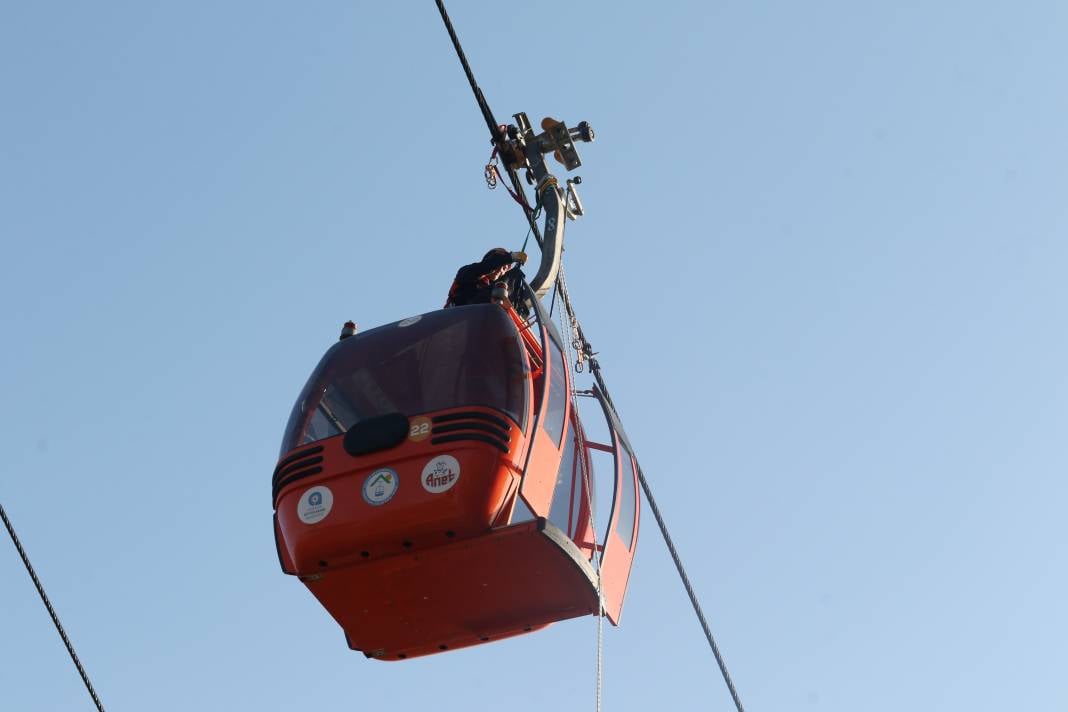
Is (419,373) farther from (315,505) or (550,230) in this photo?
(550,230)

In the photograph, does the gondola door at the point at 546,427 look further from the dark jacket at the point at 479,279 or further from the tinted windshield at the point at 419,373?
the dark jacket at the point at 479,279

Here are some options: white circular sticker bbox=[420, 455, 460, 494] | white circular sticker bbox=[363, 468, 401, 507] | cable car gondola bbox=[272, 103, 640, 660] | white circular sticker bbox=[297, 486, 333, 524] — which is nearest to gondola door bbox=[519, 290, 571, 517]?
cable car gondola bbox=[272, 103, 640, 660]

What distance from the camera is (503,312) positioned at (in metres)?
11.5

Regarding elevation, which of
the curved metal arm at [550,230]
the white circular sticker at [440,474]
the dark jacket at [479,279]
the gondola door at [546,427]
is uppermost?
the curved metal arm at [550,230]

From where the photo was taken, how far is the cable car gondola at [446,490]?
10.5 m

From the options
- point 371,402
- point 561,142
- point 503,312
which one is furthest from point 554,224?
point 371,402

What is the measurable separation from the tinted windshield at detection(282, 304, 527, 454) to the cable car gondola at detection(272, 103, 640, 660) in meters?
0.01

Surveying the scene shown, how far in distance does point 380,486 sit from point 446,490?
0.42 metres

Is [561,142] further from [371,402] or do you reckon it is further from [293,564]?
[293,564]

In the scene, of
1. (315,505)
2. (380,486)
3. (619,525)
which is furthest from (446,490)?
(619,525)

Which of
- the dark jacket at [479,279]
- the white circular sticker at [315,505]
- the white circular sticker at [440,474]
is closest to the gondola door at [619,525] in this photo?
the dark jacket at [479,279]

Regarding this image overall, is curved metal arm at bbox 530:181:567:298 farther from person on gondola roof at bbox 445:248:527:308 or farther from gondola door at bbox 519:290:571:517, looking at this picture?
gondola door at bbox 519:290:571:517

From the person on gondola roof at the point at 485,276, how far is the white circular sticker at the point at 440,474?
1970 mm

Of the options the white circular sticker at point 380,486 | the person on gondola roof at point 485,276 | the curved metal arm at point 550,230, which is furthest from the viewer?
the curved metal arm at point 550,230
